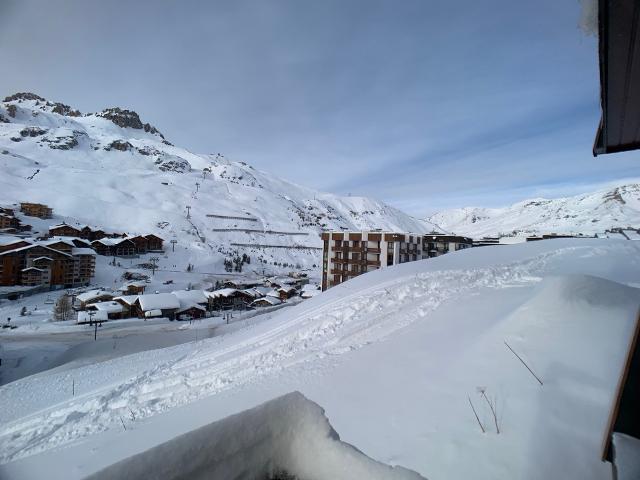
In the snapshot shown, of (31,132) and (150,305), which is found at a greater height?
(31,132)

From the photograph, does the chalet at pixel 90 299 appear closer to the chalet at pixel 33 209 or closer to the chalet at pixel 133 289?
the chalet at pixel 133 289

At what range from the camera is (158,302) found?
32938 millimetres

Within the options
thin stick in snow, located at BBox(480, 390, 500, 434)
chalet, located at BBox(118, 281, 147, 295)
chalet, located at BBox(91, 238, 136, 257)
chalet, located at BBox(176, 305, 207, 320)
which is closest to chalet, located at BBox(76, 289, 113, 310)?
chalet, located at BBox(118, 281, 147, 295)

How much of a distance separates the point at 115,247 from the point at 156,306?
34.1 meters

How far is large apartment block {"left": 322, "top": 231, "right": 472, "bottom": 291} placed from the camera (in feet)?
93.5

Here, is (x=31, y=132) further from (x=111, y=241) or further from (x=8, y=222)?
(x=111, y=241)

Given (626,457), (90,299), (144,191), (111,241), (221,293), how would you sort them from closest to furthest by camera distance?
(626,457) → (90,299) → (221,293) → (111,241) → (144,191)

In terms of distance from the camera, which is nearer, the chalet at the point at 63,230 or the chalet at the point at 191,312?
the chalet at the point at 191,312

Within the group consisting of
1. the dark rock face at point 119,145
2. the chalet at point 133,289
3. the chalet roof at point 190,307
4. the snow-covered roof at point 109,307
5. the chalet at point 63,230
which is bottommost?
the chalet roof at point 190,307

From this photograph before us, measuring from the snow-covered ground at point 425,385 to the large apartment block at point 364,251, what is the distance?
19.3 metres

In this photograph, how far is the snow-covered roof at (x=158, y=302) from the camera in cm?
3191

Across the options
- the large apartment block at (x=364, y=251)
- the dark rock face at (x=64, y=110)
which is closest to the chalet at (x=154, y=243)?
the large apartment block at (x=364, y=251)

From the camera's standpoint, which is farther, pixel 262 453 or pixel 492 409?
pixel 492 409

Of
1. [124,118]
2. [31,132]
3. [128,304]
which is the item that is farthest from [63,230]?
[124,118]
